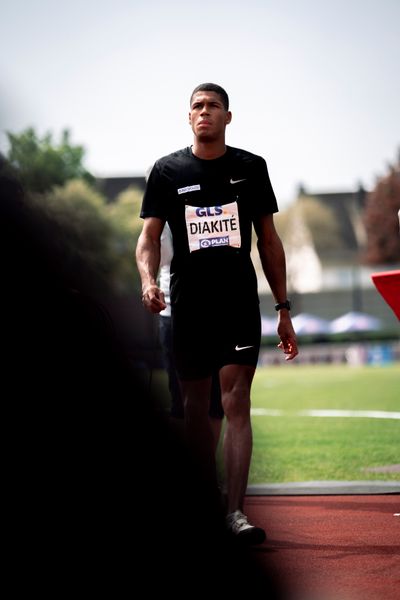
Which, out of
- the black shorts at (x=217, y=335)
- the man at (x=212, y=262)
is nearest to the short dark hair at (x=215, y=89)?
the man at (x=212, y=262)

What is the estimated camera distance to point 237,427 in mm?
5473

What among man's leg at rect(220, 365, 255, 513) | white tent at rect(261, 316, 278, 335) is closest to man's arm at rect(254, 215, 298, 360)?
man's leg at rect(220, 365, 255, 513)

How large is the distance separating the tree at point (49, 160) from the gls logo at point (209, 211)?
1946 inches

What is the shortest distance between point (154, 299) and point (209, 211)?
0.53 metres

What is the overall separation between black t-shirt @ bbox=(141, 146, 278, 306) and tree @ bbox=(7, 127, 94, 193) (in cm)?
4930

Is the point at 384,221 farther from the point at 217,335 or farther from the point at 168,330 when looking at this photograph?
the point at 217,335

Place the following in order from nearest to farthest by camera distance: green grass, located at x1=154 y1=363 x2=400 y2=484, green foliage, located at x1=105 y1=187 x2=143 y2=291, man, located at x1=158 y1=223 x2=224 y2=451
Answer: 1. man, located at x1=158 y1=223 x2=224 y2=451
2. green grass, located at x1=154 y1=363 x2=400 y2=484
3. green foliage, located at x1=105 y1=187 x2=143 y2=291

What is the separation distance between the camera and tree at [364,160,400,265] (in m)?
83.0

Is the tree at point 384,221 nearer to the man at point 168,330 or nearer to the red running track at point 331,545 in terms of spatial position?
the man at point 168,330

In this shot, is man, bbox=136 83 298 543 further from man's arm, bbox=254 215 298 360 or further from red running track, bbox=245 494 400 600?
red running track, bbox=245 494 400 600

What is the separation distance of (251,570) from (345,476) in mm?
4515

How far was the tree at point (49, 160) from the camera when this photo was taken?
57.5 meters

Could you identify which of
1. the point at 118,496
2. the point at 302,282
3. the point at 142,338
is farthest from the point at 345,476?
the point at 302,282

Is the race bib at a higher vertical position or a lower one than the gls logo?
lower
